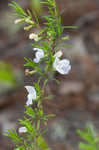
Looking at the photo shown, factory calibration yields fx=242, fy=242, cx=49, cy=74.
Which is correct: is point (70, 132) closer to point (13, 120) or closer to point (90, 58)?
→ point (13, 120)

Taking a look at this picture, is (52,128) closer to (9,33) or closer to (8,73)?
(8,73)

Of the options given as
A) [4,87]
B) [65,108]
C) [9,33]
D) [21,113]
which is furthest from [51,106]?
[9,33]

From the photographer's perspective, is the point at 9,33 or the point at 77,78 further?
the point at 9,33

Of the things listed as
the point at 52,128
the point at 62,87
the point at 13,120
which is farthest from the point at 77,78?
the point at 13,120

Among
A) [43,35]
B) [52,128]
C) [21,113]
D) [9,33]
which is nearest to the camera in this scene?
[43,35]

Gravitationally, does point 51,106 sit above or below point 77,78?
below

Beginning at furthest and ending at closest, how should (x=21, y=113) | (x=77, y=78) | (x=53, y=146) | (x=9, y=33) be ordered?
(x=9, y=33) < (x=77, y=78) < (x=21, y=113) < (x=53, y=146)

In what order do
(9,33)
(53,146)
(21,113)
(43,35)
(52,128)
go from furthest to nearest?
(9,33)
(21,113)
(52,128)
(53,146)
(43,35)

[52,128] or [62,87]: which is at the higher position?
[62,87]

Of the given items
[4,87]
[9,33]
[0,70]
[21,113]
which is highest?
[9,33]
